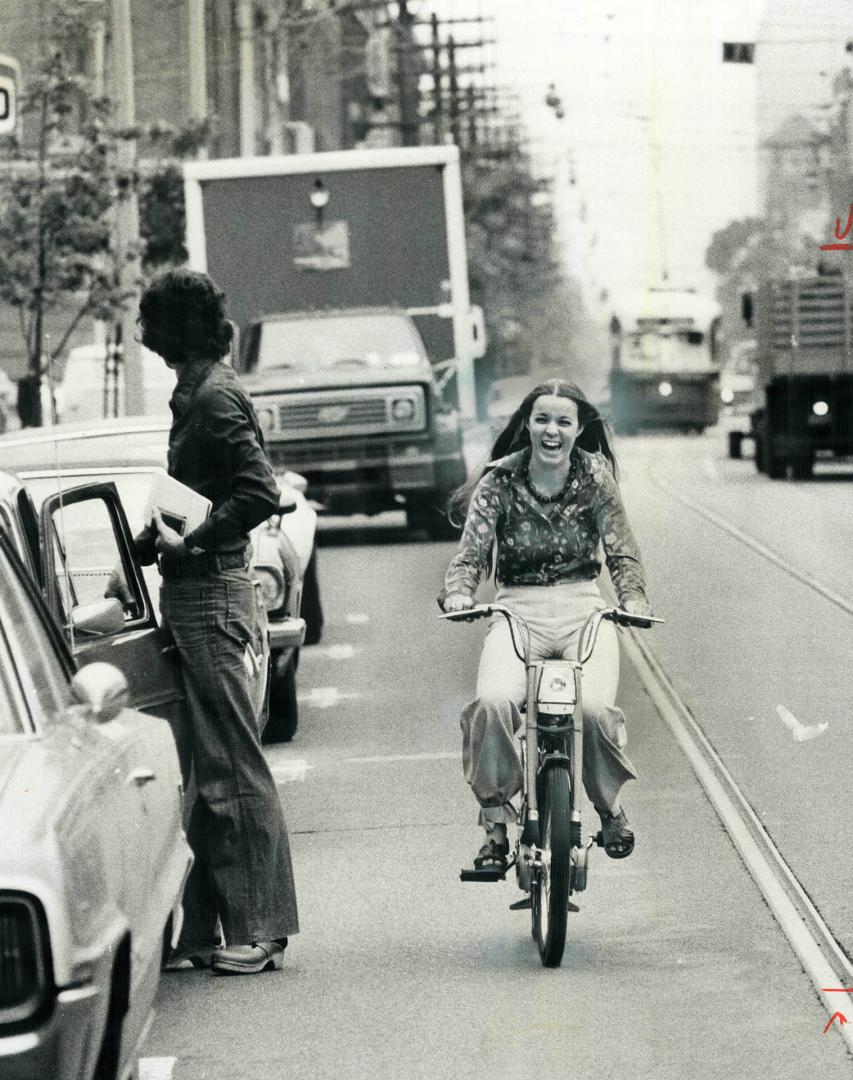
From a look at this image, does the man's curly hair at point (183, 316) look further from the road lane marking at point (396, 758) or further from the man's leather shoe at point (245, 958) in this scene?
the road lane marking at point (396, 758)

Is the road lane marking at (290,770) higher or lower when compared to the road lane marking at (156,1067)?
lower

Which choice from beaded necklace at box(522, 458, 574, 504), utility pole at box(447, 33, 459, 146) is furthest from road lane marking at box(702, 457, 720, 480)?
utility pole at box(447, 33, 459, 146)

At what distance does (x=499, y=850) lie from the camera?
6.84 meters

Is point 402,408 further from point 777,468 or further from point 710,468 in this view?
point 710,468

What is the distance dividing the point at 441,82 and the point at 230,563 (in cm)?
7308

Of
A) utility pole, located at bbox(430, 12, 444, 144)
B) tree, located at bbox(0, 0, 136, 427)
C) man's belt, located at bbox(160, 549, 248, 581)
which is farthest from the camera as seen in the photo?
utility pole, located at bbox(430, 12, 444, 144)

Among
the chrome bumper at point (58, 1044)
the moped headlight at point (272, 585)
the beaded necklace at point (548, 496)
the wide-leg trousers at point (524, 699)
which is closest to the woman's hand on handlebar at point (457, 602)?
the wide-leg trousers at point (524, 699)

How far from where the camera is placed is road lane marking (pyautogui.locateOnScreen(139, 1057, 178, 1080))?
564cm

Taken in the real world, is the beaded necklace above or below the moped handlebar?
above

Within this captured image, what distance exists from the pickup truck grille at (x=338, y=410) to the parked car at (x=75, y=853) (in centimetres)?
1698

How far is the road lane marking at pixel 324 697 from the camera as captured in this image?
487 inches

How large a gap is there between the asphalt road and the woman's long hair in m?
1.24

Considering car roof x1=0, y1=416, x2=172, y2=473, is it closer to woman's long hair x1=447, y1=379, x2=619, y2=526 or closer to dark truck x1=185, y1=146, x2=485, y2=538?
woman's long hair x1=447, y1=379, x2=619, y2=526

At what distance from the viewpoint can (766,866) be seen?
25.8ft
